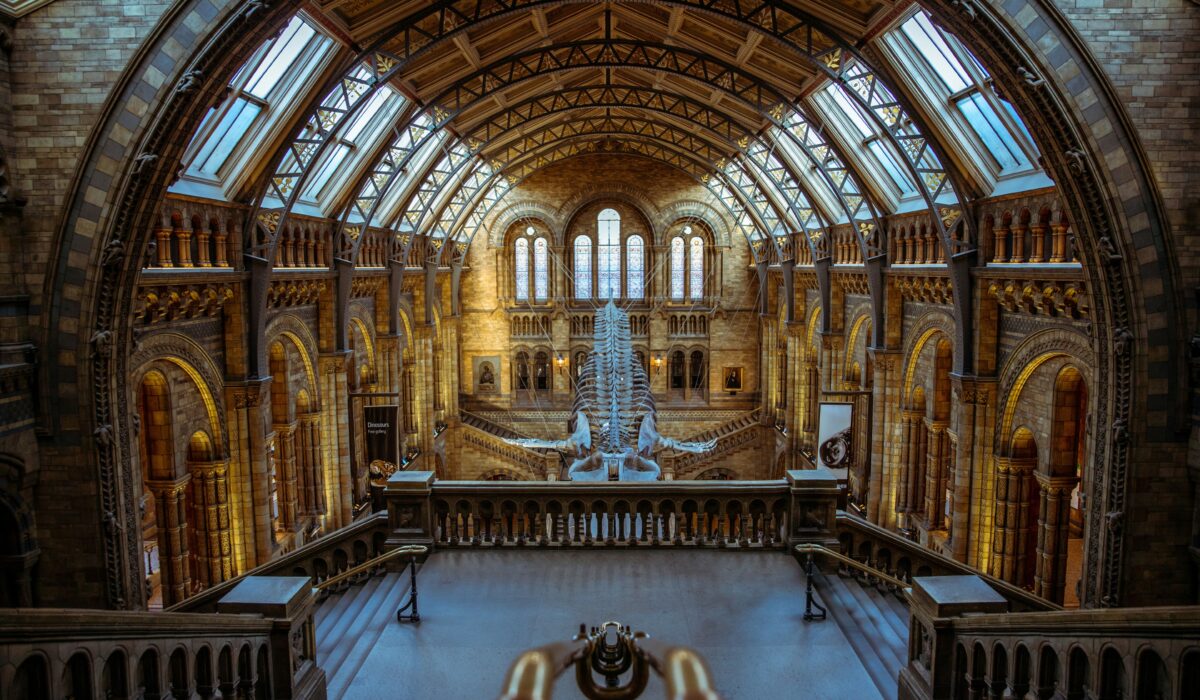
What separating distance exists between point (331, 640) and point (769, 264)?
27124mm

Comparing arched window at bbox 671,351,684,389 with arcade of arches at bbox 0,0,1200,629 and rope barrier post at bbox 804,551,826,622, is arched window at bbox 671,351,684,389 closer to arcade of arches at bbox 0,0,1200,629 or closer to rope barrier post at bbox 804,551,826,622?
arcade of arches at bbox 0,0,1200,629

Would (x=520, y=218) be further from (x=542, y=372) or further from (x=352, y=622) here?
(x=352, y=622)

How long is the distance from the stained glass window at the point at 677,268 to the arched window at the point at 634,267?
134 centimetres

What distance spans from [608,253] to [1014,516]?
24.2 meters

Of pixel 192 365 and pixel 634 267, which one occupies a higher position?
pixel 634 267

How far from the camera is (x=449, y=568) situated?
357 inches

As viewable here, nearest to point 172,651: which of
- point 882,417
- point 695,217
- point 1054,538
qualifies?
point 1054,538

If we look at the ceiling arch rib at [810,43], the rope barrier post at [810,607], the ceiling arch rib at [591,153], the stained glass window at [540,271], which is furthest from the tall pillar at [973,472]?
the stained glass window at [540,271]

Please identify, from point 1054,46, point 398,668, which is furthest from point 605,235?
point 398,668

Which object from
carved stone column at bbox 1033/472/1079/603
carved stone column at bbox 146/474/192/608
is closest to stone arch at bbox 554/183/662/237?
carved stone column at bbox 1033/472/1079/603

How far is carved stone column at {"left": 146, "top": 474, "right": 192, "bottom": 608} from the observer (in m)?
13.6

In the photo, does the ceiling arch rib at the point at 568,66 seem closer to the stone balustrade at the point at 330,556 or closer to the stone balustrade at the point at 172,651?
the stone balustrade at the point at 330,556

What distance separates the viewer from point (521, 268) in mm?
36656

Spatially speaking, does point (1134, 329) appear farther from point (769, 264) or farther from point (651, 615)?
point (769, 264)
